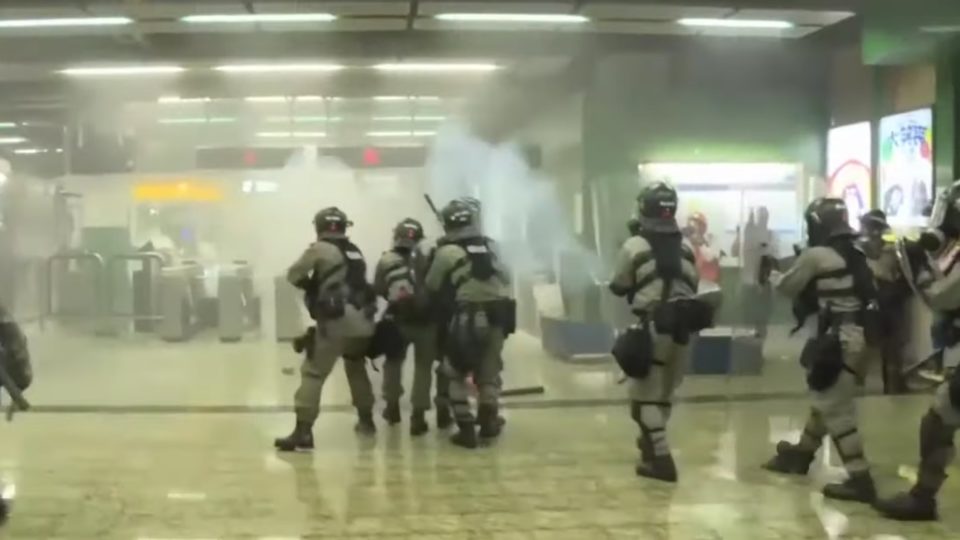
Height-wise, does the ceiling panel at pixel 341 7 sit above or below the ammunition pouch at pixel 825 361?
above

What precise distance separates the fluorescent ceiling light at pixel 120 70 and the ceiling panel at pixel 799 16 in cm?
457

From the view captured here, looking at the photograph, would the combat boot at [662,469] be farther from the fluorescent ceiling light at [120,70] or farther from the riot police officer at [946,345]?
the fluorescent ceiling light at [120,70]

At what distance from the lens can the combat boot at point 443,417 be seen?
712 cm

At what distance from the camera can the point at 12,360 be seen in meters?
4.92

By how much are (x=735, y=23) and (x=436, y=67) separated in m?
2.46

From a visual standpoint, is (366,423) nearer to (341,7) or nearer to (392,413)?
(392,413)

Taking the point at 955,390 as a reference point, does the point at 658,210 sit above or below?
above

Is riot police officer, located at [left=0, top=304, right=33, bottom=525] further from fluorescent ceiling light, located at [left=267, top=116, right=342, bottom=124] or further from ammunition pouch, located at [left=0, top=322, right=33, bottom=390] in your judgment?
fluorescent ceiling light, located at [left=267, top=116, right=342, bottom=124]

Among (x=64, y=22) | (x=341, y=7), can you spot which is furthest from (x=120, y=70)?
(x=341, y=7)

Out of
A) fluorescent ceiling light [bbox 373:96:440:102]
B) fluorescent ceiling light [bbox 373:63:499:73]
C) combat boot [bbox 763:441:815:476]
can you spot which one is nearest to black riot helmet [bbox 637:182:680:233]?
combat boot [bbox 763:441:815:476]

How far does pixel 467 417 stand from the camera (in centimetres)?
654

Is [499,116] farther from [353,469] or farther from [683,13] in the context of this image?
[353,469]

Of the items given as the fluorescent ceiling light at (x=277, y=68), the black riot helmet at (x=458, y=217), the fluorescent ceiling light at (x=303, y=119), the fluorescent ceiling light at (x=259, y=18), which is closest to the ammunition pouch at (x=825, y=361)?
the black riot helmet at (x=458, y=217)

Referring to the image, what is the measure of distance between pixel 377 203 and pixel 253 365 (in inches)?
71.0
